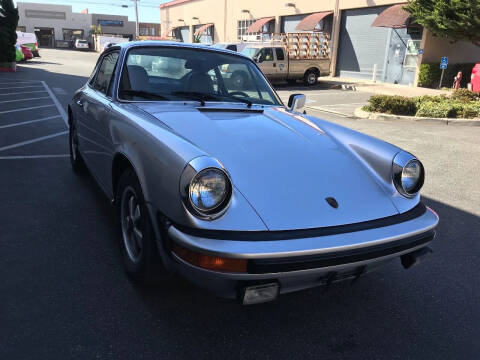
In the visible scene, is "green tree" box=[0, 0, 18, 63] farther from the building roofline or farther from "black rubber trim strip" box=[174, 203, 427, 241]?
the building roofline

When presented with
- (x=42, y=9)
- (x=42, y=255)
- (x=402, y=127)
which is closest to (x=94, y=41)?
(x=42, y=9)

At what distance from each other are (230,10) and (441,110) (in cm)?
2827

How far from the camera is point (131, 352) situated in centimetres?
→ 220

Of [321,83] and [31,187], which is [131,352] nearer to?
[31,187]

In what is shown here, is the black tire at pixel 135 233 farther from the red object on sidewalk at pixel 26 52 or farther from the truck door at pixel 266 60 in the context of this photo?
the red object on sidewalk at pixel 26 52

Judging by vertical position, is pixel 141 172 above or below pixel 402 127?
above

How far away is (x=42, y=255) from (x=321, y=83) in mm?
19144

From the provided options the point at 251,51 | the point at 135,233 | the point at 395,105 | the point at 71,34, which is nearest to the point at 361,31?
the point at 251,51

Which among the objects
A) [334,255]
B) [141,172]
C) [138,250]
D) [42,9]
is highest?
[42,9]

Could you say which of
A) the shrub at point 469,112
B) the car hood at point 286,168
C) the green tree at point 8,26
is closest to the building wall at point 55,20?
the green tree at point 8,26

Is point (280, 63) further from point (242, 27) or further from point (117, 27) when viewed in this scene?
point (117, 27)

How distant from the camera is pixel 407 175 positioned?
8.67ft

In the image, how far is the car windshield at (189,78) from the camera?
3.40m

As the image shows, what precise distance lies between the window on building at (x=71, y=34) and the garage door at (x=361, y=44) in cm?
6631
